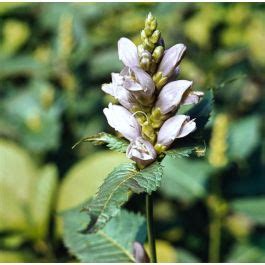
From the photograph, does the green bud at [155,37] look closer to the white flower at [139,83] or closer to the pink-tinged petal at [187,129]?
the white flower at [139,83]

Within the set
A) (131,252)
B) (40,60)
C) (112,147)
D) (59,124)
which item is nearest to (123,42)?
(112,147)

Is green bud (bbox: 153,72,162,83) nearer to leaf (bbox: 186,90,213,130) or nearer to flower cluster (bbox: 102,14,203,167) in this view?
flower cluster (bbox: 102,14,203,167)

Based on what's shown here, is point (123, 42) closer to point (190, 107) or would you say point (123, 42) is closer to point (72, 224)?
point (190, 107)

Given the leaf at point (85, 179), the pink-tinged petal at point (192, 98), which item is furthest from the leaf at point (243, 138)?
the pink-tinged petal at point (192, 98)

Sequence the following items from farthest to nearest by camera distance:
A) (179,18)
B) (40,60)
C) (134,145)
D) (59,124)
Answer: (179,18) < (40,60) < (59,124) < (134,145)

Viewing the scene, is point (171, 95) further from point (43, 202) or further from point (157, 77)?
point (43, 202)

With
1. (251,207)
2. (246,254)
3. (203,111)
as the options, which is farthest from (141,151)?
(246,254)

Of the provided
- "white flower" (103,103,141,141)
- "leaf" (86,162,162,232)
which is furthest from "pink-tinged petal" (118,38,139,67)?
"leaf" (86,162,162,232)

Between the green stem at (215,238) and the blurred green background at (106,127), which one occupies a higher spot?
the blurred green background at (106,127)
